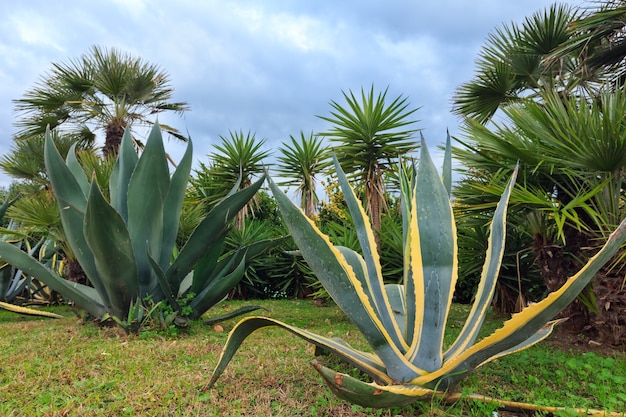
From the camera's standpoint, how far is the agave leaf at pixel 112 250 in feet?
9.48

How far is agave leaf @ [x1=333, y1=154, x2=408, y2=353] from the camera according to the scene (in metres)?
1.72

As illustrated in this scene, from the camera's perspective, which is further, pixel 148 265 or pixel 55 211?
pixel 55 211

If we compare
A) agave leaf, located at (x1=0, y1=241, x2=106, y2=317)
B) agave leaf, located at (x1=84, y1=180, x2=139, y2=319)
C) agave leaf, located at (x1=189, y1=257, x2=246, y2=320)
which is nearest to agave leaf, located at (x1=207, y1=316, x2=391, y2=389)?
agave leaf, located at (x1=84, y1=180, x2=139, y2=319)

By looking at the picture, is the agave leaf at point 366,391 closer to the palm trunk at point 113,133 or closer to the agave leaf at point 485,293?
the agave leaf at point 485,293

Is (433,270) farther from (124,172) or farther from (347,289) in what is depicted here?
(124,172)

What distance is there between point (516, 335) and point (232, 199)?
2.49 metres

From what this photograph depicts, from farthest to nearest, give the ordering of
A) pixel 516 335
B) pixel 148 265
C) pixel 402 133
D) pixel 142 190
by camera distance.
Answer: pixel 402 133, pixel 148 265, pixel 142 190, pixel 516 335

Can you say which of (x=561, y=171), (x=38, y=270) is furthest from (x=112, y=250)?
(x=561, y=171)

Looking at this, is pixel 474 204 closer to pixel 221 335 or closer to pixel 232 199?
pixel 232 199

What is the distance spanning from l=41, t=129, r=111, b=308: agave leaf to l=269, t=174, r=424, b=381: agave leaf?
2470mm

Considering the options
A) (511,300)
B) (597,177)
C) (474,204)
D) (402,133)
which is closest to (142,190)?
(474,204)

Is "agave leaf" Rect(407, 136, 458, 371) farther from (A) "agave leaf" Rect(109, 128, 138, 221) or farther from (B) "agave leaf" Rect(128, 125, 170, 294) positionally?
(A) "agave leaf" Rect(109, 128, 138, 221)

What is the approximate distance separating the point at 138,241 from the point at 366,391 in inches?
104

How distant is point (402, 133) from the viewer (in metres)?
5.27
